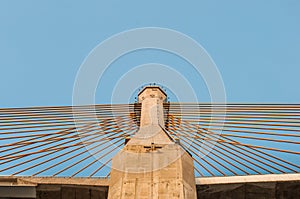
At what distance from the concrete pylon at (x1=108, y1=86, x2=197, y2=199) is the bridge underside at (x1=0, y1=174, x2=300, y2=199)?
0.67 m

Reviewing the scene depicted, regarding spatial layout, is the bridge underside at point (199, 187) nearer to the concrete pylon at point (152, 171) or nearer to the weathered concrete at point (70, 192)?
the weathered concrete at point (70, 192)

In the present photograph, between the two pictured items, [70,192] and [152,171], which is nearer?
[152,171]

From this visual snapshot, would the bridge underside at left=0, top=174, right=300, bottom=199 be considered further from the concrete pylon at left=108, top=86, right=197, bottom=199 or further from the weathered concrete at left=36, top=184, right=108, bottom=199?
the concrete pylon at left=108, top=86, right=197, bottom=199

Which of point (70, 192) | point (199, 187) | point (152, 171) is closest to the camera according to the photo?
point (152, 171)

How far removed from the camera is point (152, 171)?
973 cm

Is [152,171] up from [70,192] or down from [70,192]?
up

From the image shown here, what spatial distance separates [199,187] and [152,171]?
128 centimetres

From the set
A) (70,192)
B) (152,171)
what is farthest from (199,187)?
(70,192)

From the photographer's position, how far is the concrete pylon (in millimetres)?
9062

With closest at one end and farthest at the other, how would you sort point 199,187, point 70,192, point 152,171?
1. point 152,171
2. point 199,187
3. point 70,192

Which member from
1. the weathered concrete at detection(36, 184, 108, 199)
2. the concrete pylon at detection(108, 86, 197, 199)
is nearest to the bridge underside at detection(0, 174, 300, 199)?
the weathered concrete at detection(36, 184, 108, 199)

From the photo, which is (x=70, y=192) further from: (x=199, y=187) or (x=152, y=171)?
(x=199, y=187)

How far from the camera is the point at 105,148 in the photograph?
42.8 ft

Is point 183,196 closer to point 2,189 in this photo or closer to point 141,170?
point 141,170
